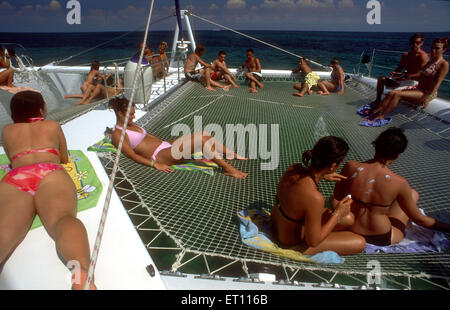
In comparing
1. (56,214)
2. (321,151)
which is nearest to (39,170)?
(56,214)

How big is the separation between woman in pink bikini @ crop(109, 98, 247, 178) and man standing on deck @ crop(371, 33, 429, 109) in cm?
390

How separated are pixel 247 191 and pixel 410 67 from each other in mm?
4779

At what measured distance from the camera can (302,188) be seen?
5.66 ft

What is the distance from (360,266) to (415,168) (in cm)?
206

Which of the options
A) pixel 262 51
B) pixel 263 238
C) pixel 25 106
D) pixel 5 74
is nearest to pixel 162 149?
pixel 25 106

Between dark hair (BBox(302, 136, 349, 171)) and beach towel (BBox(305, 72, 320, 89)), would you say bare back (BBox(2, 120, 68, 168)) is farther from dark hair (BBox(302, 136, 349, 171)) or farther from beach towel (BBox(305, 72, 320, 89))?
beach towel (BBox(305, 72, 320, 89))

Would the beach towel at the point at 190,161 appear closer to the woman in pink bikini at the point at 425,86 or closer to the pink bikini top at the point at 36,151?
the pink bikini top at the point at 36,151

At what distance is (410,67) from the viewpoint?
543cm

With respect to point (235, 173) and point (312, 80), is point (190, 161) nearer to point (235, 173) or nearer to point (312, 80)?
point (235, 173)

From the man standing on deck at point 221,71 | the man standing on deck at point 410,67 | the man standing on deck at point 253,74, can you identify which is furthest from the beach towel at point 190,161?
the man standing on deck at point 221,71

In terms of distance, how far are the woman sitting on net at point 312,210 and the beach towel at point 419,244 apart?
0.60ft

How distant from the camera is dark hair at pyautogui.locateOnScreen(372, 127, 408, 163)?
1915 millimetres
